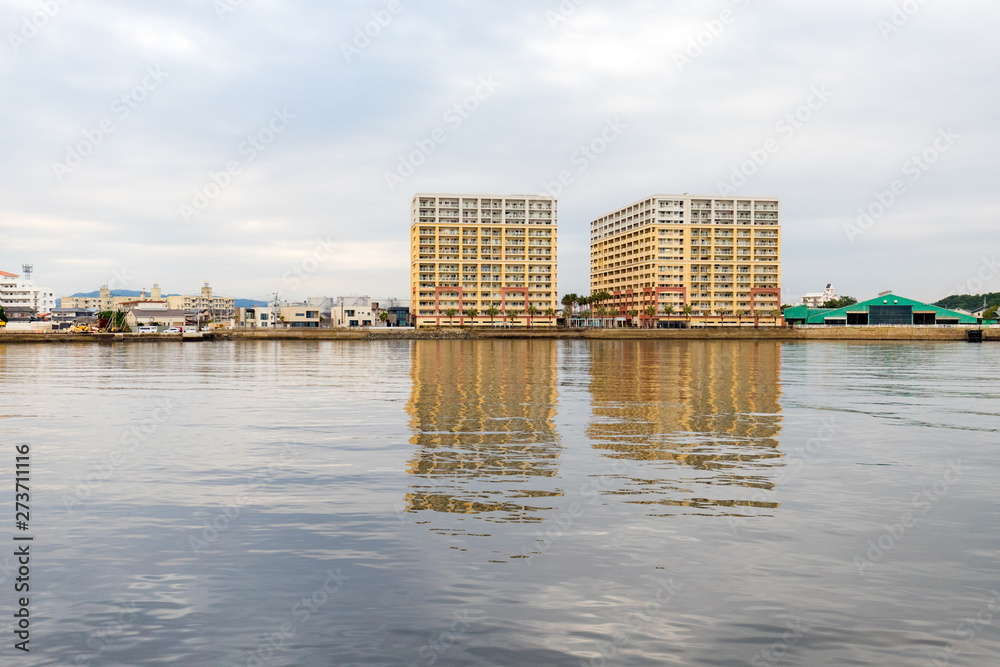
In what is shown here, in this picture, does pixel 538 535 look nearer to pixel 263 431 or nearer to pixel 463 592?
pixel 463 592

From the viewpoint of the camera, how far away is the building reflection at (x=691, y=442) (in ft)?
54.4

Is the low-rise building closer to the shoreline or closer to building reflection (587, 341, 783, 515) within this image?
the shoreline

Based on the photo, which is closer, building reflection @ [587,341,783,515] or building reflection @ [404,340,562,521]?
building reflection @ [404,340,562,521]

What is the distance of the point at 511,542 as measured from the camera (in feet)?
42.5

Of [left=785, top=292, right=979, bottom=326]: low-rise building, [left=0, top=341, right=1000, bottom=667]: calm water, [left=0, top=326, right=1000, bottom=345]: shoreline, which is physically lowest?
[left=0, top=341, right=1000, bottom=667]: calm water

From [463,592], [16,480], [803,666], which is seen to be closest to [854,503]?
[803,666]

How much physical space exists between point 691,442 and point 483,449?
6.98m

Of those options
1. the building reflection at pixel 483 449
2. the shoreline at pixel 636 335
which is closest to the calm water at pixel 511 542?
the building reflection at pixel 483 449

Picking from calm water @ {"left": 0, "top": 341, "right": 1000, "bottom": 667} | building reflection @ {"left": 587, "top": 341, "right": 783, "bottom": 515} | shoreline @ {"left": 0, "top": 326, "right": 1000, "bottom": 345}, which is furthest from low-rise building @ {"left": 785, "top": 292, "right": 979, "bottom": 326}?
calm water @ {"left": 0, "top": 341, "right": 1000, "bottom": 667}

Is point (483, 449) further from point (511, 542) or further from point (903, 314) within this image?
point (903, 314)

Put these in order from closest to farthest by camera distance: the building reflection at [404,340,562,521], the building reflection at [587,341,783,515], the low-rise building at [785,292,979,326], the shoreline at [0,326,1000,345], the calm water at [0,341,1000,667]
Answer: the calm water at [0,341,1000,667] < the building reflection at [404,340,562,521] < the building reflection at [587,341,783,515] < the shoreline at [0,326,1000,345] < the low-rise building at [785,292,979,326]

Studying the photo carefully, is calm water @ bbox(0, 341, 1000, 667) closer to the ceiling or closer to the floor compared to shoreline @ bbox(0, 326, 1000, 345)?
closer to the floor

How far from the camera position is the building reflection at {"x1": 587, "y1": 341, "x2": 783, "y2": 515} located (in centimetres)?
1658

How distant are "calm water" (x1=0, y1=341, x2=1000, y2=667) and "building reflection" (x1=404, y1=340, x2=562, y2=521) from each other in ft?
0.50
